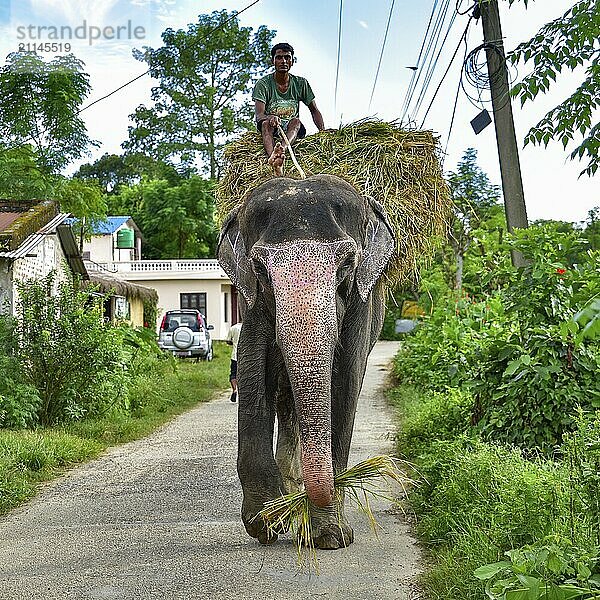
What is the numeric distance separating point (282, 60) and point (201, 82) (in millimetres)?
41258

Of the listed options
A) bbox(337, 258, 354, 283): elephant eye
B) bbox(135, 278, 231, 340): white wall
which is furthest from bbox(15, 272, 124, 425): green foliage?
bbox(135, 278, 231, 340): white wall

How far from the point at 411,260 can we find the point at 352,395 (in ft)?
6.28

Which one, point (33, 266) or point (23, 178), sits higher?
point (23, 178)

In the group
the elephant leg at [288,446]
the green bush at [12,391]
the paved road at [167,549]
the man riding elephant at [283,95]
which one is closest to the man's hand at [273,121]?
the man riding elephant at [283,95]

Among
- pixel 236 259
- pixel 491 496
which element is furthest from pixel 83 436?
pixel 491 496

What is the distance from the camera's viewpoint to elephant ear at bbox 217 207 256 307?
6.48 meters

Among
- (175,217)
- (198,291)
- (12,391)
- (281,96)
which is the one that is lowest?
(12,391)

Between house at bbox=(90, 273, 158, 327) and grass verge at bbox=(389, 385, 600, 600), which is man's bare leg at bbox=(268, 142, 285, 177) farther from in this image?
house at bbox=(90, 273, 158, 327)

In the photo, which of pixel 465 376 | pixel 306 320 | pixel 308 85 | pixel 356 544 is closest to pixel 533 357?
pixel 465 376

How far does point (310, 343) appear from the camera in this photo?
5492 mm

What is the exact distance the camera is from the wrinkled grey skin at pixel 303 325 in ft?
18.0

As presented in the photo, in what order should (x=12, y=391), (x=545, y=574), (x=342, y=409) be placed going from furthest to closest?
1. (x=12, y=391)
2. (x=342, y=409)
3. (x=545, y=574)

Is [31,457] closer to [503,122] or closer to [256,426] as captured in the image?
[256,426]

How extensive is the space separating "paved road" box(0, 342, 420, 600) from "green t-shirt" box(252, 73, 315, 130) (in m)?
3.57
